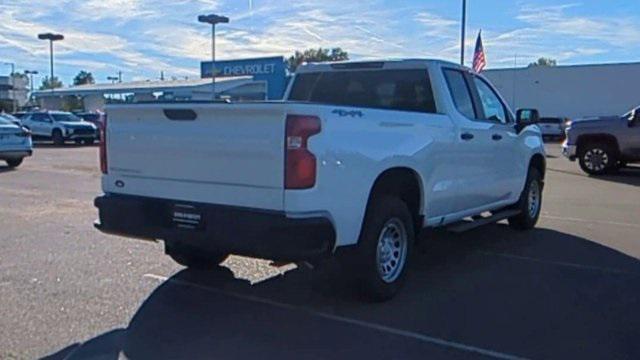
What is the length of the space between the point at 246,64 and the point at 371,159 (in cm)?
4438

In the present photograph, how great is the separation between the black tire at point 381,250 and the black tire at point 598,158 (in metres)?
12.9

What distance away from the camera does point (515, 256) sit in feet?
23.9

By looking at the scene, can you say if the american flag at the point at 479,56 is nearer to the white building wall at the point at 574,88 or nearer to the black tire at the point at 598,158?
the black tire at the point at 598,158

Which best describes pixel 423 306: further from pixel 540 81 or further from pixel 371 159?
pixel 540 81

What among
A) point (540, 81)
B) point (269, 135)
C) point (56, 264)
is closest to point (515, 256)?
point (269, 135)

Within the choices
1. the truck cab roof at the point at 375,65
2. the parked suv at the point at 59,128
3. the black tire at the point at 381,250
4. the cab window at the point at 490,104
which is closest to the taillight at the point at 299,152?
the black tire at the point at 381,250

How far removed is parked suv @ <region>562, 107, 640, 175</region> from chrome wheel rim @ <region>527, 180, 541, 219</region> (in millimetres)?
8685

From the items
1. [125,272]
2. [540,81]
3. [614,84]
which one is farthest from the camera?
[540,81]

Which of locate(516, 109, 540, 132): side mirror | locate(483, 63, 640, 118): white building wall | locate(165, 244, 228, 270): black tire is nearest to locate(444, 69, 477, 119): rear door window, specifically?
locate(516, 109, 540, 132): side mirror

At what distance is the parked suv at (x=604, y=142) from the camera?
1636 centimetres

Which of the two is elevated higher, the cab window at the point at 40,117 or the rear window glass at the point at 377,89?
the rear window glass at the point at 377,89

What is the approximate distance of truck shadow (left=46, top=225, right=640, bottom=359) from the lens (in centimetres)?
443

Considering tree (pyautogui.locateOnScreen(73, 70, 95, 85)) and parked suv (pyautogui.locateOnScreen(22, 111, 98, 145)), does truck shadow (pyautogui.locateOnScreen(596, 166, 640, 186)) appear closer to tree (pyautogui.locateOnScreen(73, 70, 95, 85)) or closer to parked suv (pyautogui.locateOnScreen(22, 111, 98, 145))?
parked suv (pyautogui.locateOnScreen(22, 111, 98, 145))

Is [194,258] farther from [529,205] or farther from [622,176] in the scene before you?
[622,176]
